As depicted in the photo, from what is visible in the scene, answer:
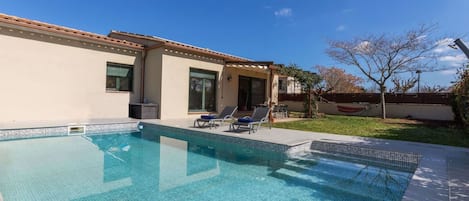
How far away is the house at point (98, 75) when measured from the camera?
11.1 meters

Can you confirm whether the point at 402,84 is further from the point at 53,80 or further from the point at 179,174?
the point at 53,80

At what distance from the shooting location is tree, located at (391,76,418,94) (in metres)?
22.8

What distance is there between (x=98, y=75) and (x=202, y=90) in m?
5.76

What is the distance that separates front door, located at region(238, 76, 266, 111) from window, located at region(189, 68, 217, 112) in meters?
2.93

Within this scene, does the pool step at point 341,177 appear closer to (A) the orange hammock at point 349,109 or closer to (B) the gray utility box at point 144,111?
(B) the gray utility box at point 144,111

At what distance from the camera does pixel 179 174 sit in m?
6.00

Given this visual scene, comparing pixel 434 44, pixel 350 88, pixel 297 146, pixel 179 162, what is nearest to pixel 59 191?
pixel 179 162

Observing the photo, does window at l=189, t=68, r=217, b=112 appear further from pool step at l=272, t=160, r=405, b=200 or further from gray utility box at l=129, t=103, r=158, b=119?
pool step at l=272, t=160, r=405, b=200

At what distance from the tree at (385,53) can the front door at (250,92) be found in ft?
21.5

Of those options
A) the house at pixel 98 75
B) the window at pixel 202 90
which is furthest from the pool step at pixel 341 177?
the window at pixel 202 90

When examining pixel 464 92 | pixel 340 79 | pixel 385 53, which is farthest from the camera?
pixel 340 79

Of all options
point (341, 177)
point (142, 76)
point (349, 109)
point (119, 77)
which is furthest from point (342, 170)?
point (349, 109)

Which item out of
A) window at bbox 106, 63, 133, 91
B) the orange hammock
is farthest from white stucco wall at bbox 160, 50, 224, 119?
the orange hammock

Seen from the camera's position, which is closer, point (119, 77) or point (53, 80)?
point (53, 80)
